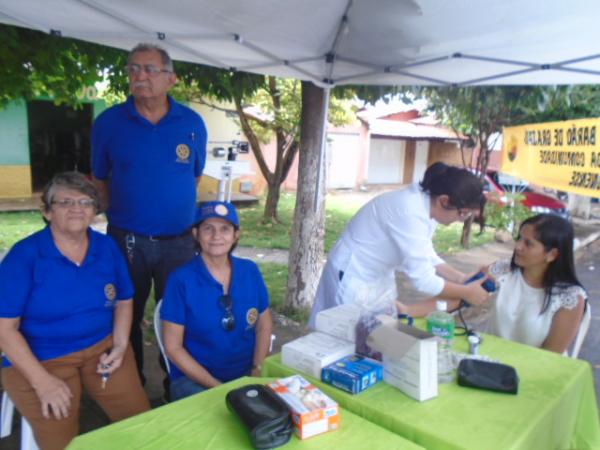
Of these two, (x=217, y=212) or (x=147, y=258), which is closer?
(x=217, y=212)

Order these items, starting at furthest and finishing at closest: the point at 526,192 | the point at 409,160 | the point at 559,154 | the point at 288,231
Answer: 1. the point at 409,160
2. the point at 526,192
3. the point at 288,231
4. the point at 559,154

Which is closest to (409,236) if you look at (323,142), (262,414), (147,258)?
(262,414)

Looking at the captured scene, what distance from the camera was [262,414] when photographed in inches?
52.2

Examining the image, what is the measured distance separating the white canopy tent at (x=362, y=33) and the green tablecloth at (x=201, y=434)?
6.81ft

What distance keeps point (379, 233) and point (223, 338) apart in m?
0.97

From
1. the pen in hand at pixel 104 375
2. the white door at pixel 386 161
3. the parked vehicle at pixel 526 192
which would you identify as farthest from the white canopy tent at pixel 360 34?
the white door at pixel 386 161

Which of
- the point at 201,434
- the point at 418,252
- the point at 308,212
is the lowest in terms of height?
the point at 201,434

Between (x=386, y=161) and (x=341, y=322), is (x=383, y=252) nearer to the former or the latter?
(x=341, y=322)

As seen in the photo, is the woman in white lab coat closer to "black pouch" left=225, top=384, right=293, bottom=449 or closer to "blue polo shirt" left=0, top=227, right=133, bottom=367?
"black pouch" left=225, top=384, right=293, bottom=449

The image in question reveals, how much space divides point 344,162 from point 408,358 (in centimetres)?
1653

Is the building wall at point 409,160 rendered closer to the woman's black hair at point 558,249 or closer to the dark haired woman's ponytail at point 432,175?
the woman's black hair at point 558,249

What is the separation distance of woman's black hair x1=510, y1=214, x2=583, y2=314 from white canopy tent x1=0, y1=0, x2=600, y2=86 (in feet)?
3.54

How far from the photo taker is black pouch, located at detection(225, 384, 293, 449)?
1.29 metres

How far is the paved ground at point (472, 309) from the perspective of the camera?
290 centimetres
